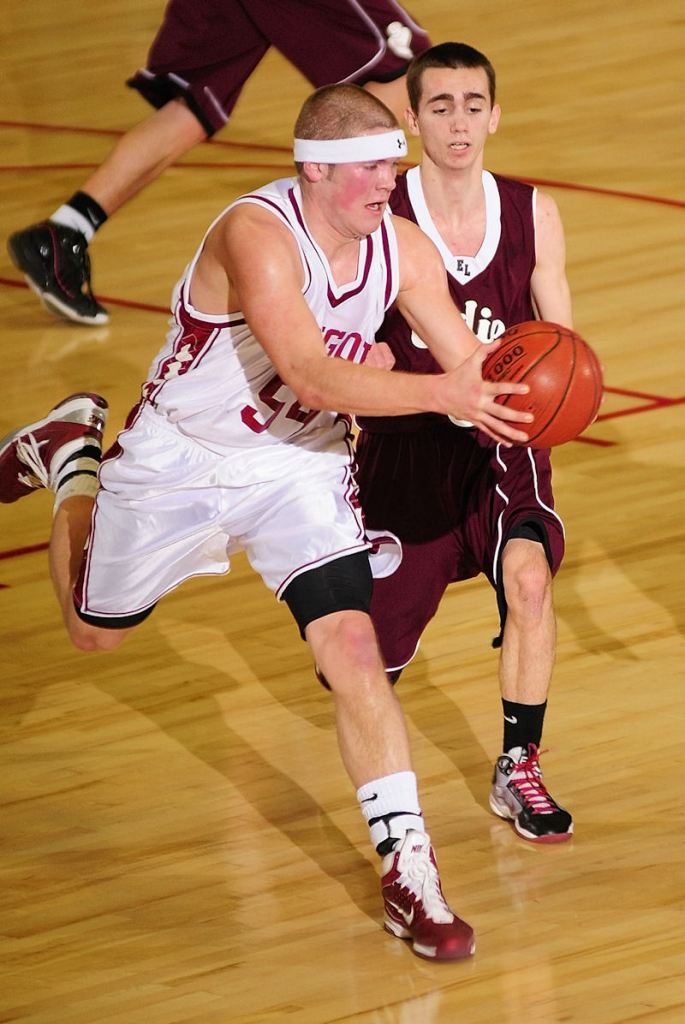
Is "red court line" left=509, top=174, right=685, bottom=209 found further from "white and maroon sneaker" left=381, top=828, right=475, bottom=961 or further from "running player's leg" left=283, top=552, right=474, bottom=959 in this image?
"white and maroon sneaker" left=381, top=828, right=475, bottom=961

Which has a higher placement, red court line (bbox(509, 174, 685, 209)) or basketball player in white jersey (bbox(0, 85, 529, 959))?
basketball player in white jersey (bbox(0, 85, 529, 959))

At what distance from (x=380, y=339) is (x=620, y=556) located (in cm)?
141

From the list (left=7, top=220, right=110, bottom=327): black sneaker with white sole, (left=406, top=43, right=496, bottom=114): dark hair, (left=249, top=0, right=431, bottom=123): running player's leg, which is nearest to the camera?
(left=406, top=43, right=496, bottom=114): dark hair

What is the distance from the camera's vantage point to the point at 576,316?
7.77m

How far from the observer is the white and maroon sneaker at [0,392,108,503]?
518 cm

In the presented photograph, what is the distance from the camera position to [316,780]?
4668mm

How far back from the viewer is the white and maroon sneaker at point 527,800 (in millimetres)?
4277

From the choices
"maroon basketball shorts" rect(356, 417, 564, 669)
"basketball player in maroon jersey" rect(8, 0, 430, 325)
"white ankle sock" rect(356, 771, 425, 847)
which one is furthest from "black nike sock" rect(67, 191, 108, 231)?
"white ankle sock" rect(356, 771, 425, 847)

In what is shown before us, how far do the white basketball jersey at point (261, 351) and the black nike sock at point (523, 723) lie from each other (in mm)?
Answer: 725

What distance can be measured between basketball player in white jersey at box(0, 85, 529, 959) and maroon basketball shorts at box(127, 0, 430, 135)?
3724 millimetres

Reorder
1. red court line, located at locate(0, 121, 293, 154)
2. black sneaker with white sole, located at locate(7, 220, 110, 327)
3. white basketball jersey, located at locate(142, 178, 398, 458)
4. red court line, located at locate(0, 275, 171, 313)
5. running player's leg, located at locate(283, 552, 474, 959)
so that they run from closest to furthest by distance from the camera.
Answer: running player's leg, located at locate(283, 552, 474, 959) < white basketball jersey, located at locate(142, 178, 398, 458) < black sneaker with white sole, located at locate(7, 220, 110, 327) < red court line, located at locate(0, 275, 171, 313) < red court line, located at locate(0, 121, 293, 154)

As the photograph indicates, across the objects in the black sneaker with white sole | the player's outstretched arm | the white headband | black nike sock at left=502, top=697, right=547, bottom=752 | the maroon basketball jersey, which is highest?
the white headband

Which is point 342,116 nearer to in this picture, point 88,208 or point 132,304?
point 88,208

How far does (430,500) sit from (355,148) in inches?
37.5
